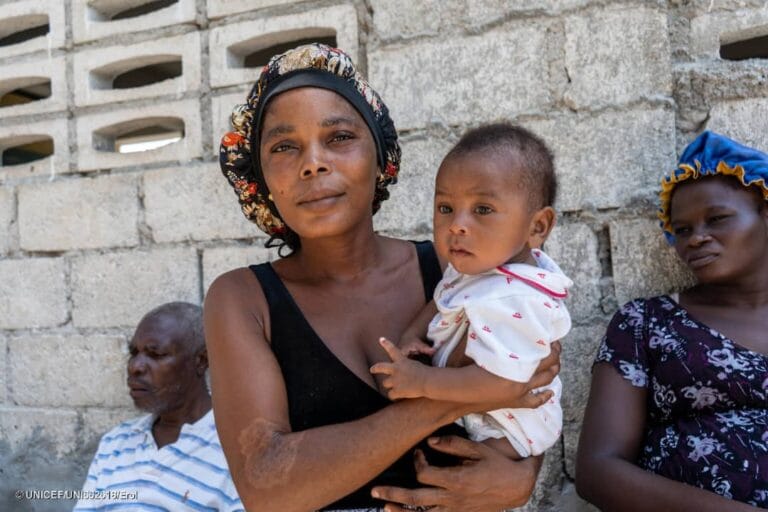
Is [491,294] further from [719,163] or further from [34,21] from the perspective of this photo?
[34,21]

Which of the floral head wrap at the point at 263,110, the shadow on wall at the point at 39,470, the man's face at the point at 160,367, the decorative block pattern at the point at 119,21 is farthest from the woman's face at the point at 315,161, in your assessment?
the shadow on wall at the point at 39,470

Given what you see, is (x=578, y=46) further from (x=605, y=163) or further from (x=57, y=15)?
(x=57, y=15)

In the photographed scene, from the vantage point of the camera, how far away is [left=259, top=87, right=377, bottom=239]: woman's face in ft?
5.42

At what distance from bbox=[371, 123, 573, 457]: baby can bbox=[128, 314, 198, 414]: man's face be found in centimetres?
153

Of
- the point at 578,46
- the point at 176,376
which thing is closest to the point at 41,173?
the point at 176,376

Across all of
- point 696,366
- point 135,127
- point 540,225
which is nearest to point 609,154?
point 696,366

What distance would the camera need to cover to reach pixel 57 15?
3469mm

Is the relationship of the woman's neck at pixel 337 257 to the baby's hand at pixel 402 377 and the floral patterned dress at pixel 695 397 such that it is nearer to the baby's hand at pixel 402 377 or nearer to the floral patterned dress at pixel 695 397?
the baby's hand at pixel 402 377

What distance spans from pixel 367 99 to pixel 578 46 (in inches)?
47.2

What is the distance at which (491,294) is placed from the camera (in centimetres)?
156

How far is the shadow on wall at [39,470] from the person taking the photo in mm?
3393

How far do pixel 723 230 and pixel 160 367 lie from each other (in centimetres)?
222

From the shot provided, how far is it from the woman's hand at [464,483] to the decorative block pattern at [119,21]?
2492 millimetres

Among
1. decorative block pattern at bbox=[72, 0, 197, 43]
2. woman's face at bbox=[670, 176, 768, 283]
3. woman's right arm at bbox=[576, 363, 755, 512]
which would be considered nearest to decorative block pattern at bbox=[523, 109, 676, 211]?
woman's face at bbox=[670, 176, 768, 283]
